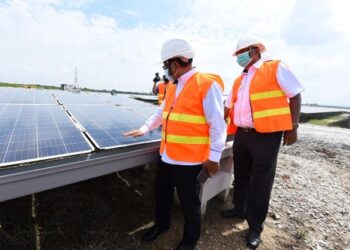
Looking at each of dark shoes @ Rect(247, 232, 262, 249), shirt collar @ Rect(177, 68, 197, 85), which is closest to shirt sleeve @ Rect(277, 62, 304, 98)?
shirt collar @ Rect(177, 68, 197, 85)

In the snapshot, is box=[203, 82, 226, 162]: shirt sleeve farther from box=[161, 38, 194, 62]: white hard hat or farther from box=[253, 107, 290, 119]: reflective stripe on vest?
box=[253, 107, 290, 119]: reflective stripe on vest

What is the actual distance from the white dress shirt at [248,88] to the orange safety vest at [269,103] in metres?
0.07

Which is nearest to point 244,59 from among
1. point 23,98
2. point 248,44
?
point 248,44

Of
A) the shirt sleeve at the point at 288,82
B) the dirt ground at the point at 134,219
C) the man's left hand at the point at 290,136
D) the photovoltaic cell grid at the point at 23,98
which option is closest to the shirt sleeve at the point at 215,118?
the shirt sleeve at the point at 288,82

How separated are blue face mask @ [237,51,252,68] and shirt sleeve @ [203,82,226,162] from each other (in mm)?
990

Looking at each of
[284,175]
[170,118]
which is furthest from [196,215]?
[284,175]

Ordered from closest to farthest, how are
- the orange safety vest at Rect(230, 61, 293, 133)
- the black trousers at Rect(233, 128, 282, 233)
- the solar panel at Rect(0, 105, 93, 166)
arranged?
the solar panel at Rect(0, 105, 93, 166) → the orange safety vest at Rect(230, 61, 293, 133) → the black trousers at Rect(233, 128, 282, 233)

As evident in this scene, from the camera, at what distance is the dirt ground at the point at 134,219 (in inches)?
112

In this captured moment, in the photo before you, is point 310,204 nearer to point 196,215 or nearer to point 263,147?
point 263,147

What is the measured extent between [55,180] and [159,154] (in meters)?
1.19

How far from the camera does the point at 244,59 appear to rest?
9.67ft

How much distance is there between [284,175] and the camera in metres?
5.43

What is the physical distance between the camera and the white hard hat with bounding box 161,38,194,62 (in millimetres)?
2182

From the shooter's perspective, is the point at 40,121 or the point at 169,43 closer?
the point at 169,43
